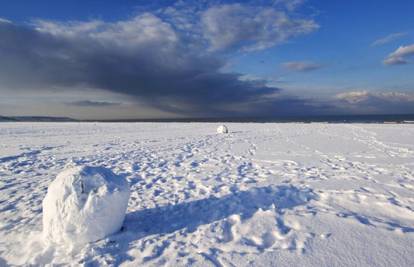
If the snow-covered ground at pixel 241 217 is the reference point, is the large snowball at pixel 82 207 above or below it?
above

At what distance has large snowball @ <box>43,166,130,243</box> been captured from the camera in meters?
3.83

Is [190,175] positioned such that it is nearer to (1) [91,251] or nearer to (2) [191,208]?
(2) [191,208]

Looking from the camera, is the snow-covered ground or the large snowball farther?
the large snowball

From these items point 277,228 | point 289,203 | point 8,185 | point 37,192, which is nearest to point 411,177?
point 289,203

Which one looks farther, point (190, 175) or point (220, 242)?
point (190, 175)

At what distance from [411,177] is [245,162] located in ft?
16.0

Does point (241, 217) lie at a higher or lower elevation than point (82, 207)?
lower

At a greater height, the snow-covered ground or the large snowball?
the large snowball

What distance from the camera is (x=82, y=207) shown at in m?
3.86

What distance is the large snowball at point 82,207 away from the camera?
3832 millimetres

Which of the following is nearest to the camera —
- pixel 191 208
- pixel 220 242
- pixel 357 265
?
pixel 357 265

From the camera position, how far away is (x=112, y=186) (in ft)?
13.5

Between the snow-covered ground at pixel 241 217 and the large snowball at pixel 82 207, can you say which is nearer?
the snow-covered ground at pixel 241 217

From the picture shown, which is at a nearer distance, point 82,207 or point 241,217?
point 82,207
